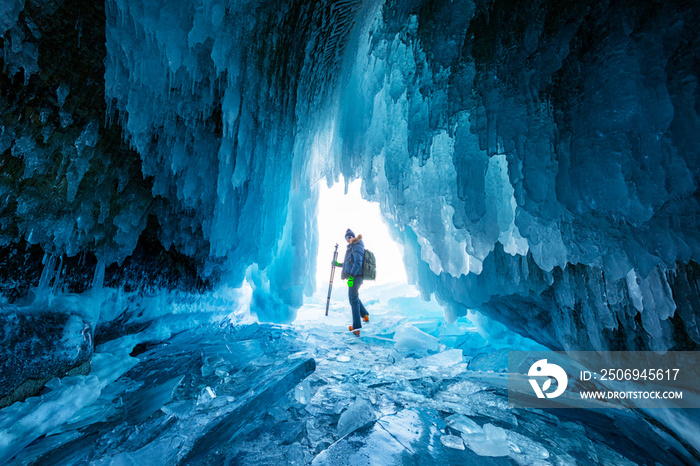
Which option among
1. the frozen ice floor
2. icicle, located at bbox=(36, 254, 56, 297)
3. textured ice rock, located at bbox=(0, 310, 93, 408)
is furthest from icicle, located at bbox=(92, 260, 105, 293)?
the frozen ice floor

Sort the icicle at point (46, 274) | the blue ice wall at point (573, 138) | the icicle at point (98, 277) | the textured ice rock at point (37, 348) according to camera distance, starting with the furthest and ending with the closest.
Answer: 1. the icicle at point (98, 277)
2. the icicle at point (46, 274)
3. the textured ice rock at point (37, 348)
4. the blue ice wall at point (573, 138)

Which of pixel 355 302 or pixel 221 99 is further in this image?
pixel 355 302

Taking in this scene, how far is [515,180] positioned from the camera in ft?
8.04

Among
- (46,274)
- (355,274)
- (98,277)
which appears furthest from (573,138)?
(98,277)

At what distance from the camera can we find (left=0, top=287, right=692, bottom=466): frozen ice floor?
164 centimetres

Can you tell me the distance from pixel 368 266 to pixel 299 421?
4973mm

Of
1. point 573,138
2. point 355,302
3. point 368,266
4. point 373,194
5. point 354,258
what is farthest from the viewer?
point 368,266

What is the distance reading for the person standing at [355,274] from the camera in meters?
6.20

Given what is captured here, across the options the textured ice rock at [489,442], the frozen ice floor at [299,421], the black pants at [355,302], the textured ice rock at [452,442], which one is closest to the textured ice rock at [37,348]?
the frozen ice floor at [299,421]

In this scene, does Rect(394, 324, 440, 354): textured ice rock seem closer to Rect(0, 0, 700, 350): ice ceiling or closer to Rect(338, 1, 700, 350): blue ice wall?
Rect(0, 0, 700, 350): ice ceiling

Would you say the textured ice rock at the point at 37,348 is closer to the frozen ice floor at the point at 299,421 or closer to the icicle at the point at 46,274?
the frozen ice floor at the point at 299,421

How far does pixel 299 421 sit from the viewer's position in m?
2.00

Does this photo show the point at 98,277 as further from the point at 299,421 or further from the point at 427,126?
the point at 427,126

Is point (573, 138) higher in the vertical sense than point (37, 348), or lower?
higher
